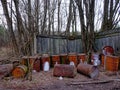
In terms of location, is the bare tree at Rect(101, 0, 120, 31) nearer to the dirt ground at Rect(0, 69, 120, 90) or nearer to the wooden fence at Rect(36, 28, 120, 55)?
the wooden fence at Rect(36, 28, 120, 55)

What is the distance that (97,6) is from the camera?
1625cm

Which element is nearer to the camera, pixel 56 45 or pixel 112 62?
pixel 112 62

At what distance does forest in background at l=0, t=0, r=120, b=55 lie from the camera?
912 centimetres

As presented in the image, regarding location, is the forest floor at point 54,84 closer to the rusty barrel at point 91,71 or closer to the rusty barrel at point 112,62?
the rusty barrel at point 91,71

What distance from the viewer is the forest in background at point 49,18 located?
9.12m

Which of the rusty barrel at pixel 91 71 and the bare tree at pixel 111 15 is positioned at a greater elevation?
the bare tree at pixel 111 15

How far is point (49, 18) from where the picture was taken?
15375mm

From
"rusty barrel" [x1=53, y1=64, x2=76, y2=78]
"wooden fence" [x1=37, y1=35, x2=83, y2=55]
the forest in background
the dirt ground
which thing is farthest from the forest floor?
"wooden fence" [x1=37, y1=35, x2=83, y2=55]

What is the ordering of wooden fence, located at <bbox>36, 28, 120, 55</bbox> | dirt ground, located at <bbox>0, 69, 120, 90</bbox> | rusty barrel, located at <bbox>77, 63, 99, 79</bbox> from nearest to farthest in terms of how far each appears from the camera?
1. dirt ground, located at <bbox>0, 69, 120, 90</bbox>
2. rusty barrel, located at <bbox>77, 63, 99, 79</bbox>
3. wooden fence, located at <bbox>36, 28, 120, 55</bbox>

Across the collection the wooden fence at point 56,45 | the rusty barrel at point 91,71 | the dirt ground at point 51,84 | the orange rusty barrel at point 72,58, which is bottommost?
the dirt ground at point 51,84

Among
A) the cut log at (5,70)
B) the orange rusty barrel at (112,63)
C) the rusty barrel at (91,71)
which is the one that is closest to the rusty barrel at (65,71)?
the rusty barrel at (91,71)

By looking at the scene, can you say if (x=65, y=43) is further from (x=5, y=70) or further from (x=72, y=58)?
(x=5, y=70)

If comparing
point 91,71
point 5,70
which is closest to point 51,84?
point 91,71

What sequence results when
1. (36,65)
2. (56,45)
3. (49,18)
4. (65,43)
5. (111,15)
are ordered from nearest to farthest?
(36,65), (56,45), (65,43), (111,15), (49,18)
